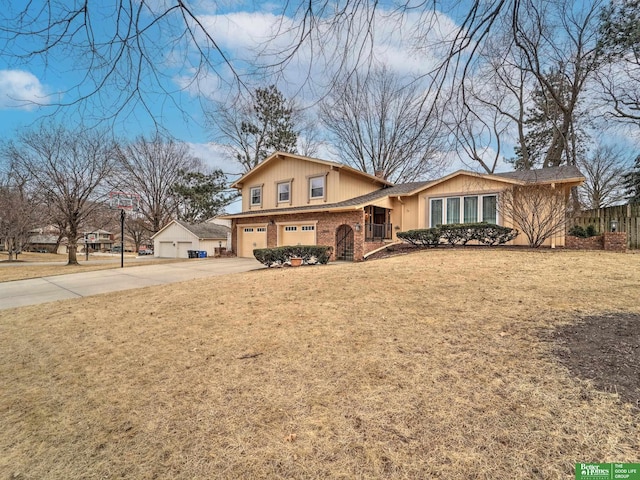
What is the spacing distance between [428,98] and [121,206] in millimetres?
18881

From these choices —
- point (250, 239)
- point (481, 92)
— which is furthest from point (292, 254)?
point (481, 92)

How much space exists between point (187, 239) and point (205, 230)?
5.58 ft

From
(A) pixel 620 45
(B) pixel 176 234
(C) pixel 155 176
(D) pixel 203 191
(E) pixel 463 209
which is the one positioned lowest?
(B) pixel 176 234

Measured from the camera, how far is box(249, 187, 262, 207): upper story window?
20734 millimetres

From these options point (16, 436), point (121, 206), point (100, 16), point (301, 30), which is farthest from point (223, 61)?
point (121, 206)

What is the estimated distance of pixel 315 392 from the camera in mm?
3105

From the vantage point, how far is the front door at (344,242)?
16.2m

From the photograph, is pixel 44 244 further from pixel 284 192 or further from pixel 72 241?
pixel 284 192

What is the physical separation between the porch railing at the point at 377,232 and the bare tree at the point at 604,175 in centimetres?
1538

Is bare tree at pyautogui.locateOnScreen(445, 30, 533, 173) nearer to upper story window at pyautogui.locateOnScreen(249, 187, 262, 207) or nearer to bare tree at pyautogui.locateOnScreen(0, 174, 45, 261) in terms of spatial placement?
upper story window at pyautogui.locateOnScreen(249, 187, 262, 207)

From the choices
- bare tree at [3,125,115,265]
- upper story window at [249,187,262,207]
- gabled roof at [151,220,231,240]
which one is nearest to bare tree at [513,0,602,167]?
upper story window at [249,187,262,207]

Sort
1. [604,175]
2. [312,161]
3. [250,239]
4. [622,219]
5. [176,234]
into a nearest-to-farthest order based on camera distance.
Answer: [622,219] → [312,161] → [250,239] → [604,175] → [176,234]

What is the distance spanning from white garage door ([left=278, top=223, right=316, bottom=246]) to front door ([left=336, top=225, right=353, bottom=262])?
1346mm

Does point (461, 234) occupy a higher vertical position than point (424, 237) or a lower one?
higher
